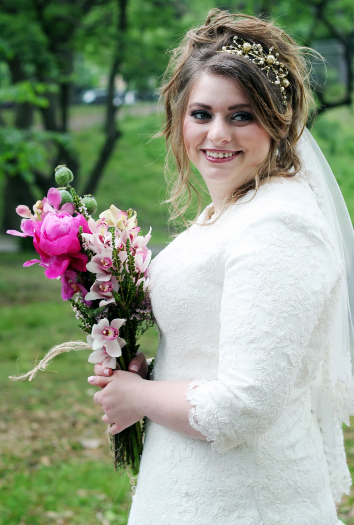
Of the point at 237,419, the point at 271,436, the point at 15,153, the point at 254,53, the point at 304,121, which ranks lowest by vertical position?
the point at 15,153

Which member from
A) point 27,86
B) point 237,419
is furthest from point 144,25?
point 237,419

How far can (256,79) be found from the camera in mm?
1724

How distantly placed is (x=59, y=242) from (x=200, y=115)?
0.59m

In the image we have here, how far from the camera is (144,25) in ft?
41.4

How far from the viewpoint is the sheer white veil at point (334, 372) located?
6.49 ft

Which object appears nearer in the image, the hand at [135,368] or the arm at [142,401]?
the arm at [142,401]

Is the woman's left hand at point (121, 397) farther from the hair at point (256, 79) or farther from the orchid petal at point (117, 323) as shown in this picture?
the hair at point (256, 79)

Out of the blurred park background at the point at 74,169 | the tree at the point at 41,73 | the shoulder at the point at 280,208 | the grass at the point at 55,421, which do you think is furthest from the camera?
the tree at the point at 41,73

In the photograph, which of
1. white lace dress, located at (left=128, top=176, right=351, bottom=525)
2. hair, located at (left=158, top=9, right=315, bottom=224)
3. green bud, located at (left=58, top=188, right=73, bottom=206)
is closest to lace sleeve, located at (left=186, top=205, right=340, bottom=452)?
white lace dress, located at (left=128, top=176, right=351, bottom=525)

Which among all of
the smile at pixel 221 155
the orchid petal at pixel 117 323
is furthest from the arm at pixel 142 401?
the smile at pixel 221 155

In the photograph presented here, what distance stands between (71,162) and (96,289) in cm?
1263

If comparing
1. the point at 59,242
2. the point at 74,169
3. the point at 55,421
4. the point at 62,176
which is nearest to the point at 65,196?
the point at 62,176

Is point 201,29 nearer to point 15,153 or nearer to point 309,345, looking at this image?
point 309,345

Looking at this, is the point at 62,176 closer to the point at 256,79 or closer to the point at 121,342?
the point at 121,342
